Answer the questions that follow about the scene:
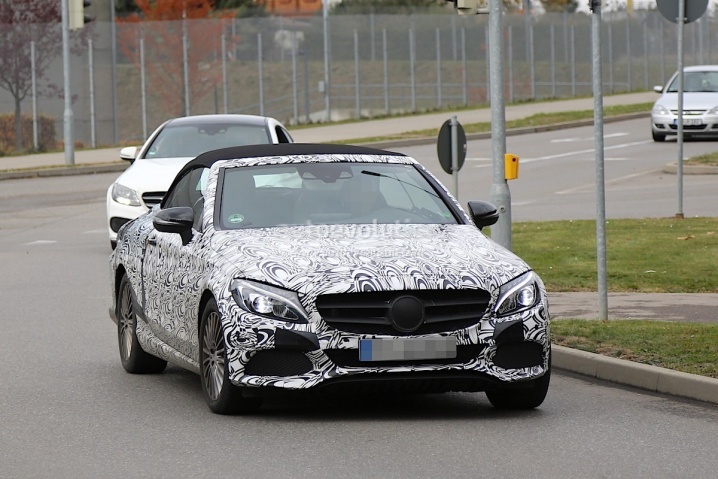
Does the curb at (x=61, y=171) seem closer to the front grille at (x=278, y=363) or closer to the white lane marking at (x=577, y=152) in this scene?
the white lane marking at (x=577, y=152)

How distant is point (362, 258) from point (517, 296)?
2.80 ft

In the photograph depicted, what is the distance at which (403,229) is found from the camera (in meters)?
9.40

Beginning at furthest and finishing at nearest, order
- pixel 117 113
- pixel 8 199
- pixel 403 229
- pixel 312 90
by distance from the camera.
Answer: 1. pixel 312 90
2. pixel 117 113
3. pixel 8 199
4. pixel 403 229

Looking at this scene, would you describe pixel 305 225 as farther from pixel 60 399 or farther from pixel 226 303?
pixel 60 399

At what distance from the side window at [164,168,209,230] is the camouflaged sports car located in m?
0.07

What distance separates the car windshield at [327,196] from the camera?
960 cm

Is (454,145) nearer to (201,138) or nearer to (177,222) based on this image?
(201,138)

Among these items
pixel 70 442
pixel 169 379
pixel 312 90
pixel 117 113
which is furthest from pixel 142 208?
pixel 312 90

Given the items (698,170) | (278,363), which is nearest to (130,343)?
(278,363)

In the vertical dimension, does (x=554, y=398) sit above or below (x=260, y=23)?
below

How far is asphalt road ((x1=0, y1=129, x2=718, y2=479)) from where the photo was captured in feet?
24.4

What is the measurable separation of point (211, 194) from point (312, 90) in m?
39.3

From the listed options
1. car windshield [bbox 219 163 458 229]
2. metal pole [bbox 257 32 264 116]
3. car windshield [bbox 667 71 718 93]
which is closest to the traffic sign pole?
car windshield [bbox 219 163 458 229]

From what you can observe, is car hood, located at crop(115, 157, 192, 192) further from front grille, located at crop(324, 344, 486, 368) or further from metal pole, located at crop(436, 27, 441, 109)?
metal pole, located at crop(436, 27, 441, 109)
